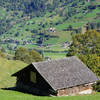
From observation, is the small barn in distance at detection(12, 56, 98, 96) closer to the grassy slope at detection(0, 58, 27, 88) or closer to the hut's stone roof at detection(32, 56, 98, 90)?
the hut's stone roof at detection(32, 56, 98, 90)

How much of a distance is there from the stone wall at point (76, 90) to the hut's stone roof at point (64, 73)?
105 cm

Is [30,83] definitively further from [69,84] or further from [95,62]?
[95,62]

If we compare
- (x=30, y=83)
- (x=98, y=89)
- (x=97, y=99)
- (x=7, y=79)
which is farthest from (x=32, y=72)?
(x=7, y=79)

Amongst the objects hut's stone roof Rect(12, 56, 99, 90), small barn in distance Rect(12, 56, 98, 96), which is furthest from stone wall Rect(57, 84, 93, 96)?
hut's stone roof Rect(12, 56, 99, 90)

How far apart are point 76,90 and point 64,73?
3121 millimetres

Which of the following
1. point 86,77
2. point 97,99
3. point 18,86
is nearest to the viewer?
point 97,99

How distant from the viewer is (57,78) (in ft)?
125

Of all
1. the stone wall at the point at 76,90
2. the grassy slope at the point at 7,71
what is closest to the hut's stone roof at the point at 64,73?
the stone wall at the point at 76,90

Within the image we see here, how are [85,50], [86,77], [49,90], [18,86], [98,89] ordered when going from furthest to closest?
1. [85,50]
2. [98,89]
3. [18,86]
4. [86,77]
5. [49,90]

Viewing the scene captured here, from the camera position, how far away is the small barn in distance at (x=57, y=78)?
37688 millimetres

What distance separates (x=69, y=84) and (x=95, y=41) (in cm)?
3769

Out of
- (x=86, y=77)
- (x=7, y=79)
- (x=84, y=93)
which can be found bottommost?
(x=7, y=79)

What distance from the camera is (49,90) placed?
124 ft

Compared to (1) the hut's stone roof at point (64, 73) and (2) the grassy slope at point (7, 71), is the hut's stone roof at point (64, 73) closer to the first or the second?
(1) the hut's stone roof at point (64, 73)
